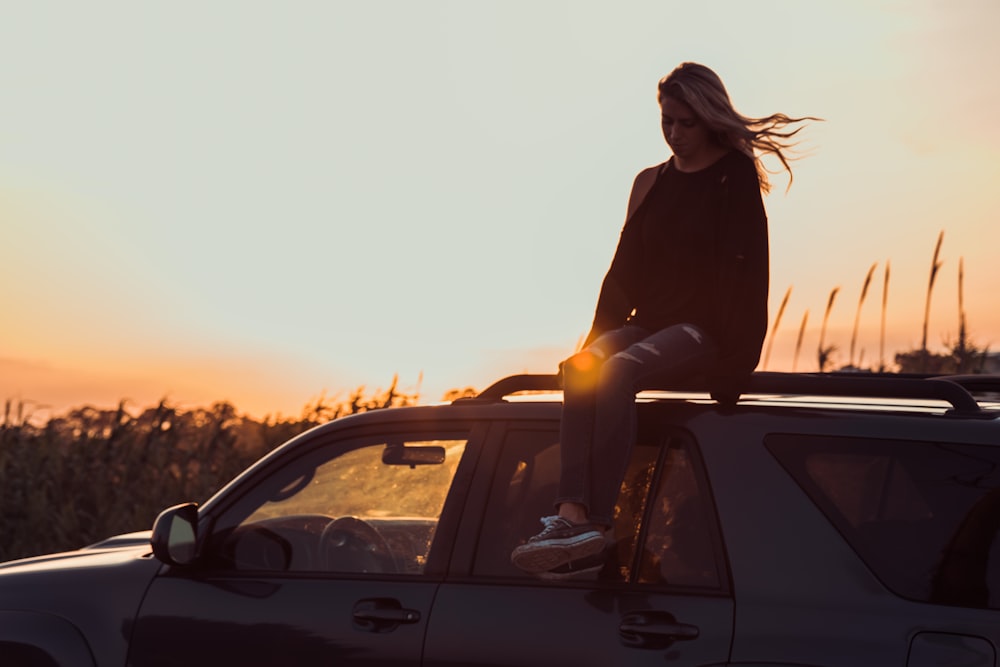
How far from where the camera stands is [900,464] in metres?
4.02

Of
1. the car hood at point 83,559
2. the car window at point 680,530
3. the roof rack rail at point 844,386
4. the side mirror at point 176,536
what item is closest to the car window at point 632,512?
the car window at point 680,530

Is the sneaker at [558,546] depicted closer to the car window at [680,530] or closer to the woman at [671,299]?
the woman at [671,299]

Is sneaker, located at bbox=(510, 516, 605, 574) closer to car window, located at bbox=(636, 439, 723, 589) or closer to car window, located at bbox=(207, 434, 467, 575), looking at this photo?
car window, located at bbox=(636, 439, 723, 589)

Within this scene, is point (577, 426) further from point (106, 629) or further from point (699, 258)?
point (106, 629)

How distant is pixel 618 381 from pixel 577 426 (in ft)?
0.65

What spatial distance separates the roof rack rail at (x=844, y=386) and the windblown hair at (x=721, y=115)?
0.88 m

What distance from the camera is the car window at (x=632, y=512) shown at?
4.25 m

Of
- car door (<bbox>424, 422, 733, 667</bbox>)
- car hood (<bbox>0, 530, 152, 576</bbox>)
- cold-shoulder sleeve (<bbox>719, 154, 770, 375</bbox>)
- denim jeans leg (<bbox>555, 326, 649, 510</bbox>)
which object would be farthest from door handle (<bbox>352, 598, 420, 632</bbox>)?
cold-shoulder sleeve (<bbox>719, 154, 770, 375</bbox>)

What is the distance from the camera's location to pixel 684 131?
5.17m

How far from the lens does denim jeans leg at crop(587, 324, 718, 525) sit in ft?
14.4

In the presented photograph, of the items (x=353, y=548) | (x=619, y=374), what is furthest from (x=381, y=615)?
(x=619, y=374)

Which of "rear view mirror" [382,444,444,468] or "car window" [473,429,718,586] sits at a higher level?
"rear view mirror" [382,444,444,468]

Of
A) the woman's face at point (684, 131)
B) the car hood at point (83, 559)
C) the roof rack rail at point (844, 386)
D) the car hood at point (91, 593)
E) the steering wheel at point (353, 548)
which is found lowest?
the car hood at point (91, 593)

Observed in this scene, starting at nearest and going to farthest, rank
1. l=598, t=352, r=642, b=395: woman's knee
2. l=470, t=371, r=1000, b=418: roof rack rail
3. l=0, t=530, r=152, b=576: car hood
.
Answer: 1. l=470, t=371, r=1000, b=418: roof rack rail
2. l=598, t=352, r=642, b=395: woman's knee
3. l=0, t=530, r=152, b=576: car hood
